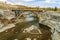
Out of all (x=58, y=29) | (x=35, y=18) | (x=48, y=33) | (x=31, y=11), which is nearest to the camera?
(x=58, y=29)

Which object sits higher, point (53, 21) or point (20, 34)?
point (53, 21)

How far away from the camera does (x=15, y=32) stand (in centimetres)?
430

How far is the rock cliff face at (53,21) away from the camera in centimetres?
395

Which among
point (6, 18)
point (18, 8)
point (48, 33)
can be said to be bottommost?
point (48, 33)

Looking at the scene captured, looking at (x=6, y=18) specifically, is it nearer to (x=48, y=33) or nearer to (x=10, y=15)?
(x=10, y=15)

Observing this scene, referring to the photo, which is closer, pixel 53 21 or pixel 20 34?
pixel 20 34

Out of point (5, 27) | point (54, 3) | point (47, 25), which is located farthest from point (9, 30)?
point (54, 3)

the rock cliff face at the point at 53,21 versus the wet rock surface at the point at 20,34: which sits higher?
the rock cliff face at the point at 53,21

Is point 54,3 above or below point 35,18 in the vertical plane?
above

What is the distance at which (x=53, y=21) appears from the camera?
4.50 metres

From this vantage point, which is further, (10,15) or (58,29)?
(10,15)

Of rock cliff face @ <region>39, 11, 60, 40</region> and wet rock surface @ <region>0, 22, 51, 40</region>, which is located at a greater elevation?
rock cliff face @ <region>39, 11, 60, 40</region>

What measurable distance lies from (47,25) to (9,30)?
1233 millimetres

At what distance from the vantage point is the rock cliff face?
155 inches
